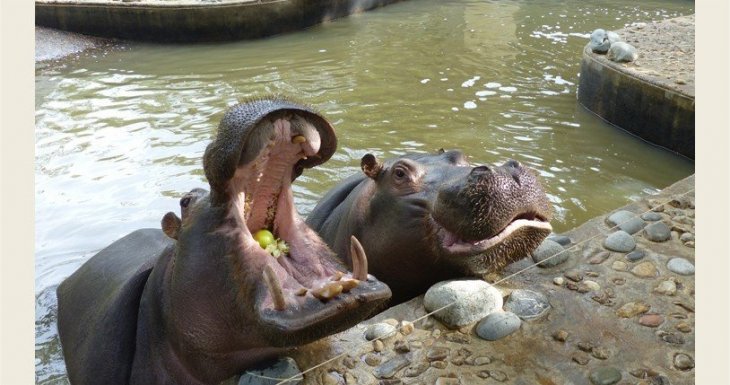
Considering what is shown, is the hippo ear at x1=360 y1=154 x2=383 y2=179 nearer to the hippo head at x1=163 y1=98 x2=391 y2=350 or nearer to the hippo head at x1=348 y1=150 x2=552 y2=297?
the hippo head at x1=348 y1=150 x2=552 y2=297

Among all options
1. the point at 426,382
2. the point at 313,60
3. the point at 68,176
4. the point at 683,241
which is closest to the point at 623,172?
the point at 683,241

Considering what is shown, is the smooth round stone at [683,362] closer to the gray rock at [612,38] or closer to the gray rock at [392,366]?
the gray rock at [392,366]

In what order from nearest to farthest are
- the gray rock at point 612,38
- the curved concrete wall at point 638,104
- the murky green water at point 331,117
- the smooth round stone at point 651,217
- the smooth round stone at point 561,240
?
the smooth round stone at point 561,240, the smooth round stone at point 651,217, the murky green water at point 331,117, the curved concrete wall at point 638,104, the gray rock at point 612,38

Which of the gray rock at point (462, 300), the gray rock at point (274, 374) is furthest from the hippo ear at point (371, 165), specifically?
the gray rock at point (274, 374)

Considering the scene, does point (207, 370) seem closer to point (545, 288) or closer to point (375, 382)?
point (375, 382)

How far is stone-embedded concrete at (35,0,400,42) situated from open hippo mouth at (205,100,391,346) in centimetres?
1083

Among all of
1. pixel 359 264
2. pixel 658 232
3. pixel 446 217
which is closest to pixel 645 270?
pixel 658 232

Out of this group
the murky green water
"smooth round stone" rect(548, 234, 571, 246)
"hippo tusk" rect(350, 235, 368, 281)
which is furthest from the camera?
the murky green water

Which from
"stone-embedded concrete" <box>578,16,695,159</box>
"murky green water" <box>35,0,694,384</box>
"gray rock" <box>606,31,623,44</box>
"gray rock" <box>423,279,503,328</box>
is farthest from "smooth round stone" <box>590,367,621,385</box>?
"gray rock" <box>606,31,623,44</box>

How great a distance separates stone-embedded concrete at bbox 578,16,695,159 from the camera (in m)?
7.12

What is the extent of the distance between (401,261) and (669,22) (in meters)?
8.94

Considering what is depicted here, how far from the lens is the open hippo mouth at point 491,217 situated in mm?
3295

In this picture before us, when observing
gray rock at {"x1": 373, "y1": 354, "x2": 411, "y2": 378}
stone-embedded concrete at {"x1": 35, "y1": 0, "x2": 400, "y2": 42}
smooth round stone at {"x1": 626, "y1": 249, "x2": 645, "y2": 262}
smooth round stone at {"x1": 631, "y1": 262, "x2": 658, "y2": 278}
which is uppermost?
stone-embedded concrete at {"x1": 35, "y1": 0, "x2": 400, "y2": 42}

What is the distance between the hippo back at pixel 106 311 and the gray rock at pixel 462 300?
1202 mm
